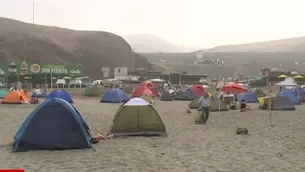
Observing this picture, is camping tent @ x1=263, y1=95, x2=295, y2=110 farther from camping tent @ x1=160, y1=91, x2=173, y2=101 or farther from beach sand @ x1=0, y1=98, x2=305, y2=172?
camping tent @ x1=160, y1=91, x2=173, y2=101

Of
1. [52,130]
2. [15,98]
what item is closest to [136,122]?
[52,130]

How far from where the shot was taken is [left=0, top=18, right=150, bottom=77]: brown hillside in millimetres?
96438

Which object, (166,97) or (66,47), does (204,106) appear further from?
(66,47)

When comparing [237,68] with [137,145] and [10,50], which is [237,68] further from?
[137,145]

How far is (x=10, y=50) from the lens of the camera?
94938 millimetres

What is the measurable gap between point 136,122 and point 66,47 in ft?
319

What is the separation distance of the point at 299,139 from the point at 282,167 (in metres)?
4.93

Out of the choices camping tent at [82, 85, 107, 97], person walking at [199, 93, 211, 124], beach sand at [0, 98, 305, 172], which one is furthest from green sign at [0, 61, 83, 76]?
person walking at [199, 93, 211, 124]

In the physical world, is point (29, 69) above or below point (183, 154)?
above

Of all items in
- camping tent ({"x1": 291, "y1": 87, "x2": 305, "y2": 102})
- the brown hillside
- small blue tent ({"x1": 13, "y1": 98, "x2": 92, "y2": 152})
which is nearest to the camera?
small blue tent ({"x1": 13, "y1": 98, "x2": 92, "y2": 152})

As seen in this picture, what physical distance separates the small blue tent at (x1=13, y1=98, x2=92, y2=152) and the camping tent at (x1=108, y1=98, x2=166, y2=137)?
2438 millimetres

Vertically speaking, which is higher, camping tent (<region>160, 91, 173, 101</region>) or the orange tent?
the orange tent

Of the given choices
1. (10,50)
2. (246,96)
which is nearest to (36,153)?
(246,96)

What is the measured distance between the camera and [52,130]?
38.9ft
